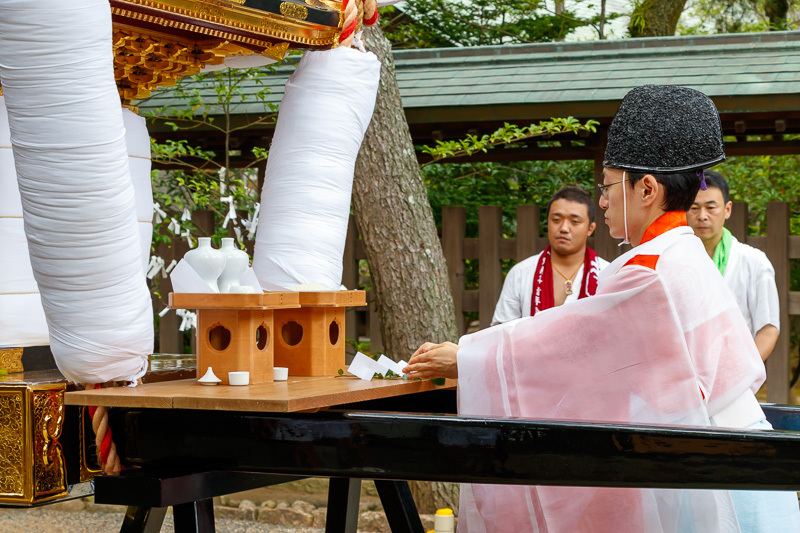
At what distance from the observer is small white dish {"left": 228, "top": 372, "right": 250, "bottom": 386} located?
220 cm

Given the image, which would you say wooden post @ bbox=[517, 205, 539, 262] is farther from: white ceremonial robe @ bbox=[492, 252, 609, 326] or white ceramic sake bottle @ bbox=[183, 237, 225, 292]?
white ceramic sake bottle @ bbox=[183, 237, 225, 292]

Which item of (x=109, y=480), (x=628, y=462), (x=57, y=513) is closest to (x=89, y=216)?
(x=109, y=480)

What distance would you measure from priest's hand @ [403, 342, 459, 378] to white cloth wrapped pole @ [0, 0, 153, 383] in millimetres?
705

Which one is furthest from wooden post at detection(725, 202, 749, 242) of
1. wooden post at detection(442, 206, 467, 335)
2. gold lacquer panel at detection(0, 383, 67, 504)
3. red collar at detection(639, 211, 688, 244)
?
gold lacquer panel at detection(0, 383, 67, 504)

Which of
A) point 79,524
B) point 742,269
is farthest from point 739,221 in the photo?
point 79,524

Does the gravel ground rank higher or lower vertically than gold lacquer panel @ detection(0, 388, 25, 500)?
lower

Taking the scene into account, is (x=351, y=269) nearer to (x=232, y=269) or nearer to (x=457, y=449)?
(x=232, y=269)

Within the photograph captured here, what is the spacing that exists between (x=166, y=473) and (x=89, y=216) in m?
0.59

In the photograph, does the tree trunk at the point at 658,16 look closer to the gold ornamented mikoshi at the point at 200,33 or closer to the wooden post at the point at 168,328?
the wooden post at the point at 168,328

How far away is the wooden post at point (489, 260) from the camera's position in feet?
19.8

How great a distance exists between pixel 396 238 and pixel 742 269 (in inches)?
68.8

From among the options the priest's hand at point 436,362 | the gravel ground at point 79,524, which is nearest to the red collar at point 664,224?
the priest's hand at point 436,362

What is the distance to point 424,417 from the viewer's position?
1968 mm

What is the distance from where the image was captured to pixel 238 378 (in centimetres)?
220
